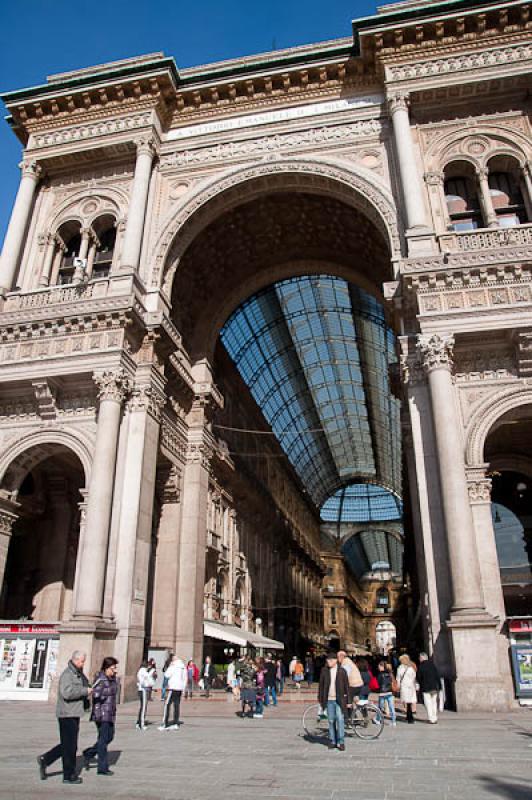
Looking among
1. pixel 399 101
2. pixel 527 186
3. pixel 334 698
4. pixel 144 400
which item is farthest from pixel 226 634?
pixel 399 101

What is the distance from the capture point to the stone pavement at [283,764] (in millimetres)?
5926

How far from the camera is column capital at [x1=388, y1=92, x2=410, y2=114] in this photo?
816 inches

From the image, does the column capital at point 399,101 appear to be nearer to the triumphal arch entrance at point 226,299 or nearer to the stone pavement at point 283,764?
the triumphal arch entrance at point 226,299

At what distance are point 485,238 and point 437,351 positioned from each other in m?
4.44

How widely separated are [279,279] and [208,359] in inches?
210

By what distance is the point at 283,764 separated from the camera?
7.47 metres

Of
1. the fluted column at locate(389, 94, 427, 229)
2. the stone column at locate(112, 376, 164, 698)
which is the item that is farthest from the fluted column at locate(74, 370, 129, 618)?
the fluted column at locate(389, 94, 427, 229)

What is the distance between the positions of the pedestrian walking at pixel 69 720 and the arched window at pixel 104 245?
18017 mm

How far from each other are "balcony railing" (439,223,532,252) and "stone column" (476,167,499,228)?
2.28 ft

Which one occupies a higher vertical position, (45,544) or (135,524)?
(45,544)

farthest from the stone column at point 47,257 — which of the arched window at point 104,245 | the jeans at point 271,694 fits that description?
the jeans at point 271,694

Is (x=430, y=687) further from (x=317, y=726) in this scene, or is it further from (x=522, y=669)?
(x=522, y=669)

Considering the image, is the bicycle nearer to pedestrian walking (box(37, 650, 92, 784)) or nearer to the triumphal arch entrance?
the triumphal arch entrance

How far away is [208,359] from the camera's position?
25719mm
